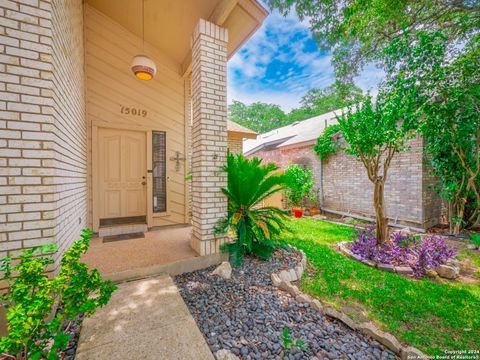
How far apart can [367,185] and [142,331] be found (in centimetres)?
738

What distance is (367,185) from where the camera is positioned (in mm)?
6848

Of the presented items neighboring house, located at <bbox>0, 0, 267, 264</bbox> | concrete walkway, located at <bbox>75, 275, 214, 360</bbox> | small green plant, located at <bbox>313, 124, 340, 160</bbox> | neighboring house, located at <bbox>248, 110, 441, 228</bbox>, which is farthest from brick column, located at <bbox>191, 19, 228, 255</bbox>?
small green plant, located at <bbox>313, 124, 340, 160</bbox>

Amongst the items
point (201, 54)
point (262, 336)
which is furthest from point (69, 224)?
point (201, 54)

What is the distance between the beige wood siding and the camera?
4.02m

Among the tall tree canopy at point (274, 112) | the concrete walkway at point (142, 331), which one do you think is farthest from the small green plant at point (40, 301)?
the tall tree canopy at point (274, 112)

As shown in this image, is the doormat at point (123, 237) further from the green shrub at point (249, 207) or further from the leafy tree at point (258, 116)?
the leafy tree at point (258, 116)

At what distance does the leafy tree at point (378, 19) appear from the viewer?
4.36 m

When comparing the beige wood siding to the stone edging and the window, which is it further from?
the stone edging

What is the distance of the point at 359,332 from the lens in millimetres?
1884

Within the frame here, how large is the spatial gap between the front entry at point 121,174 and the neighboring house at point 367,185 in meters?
5.88

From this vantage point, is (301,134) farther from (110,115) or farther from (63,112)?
(63,112)

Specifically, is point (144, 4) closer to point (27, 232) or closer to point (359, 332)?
point (27, 232)

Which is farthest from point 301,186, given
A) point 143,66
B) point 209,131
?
point 143,66

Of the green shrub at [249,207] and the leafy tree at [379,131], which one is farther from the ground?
the leafy tree at [379,131]
